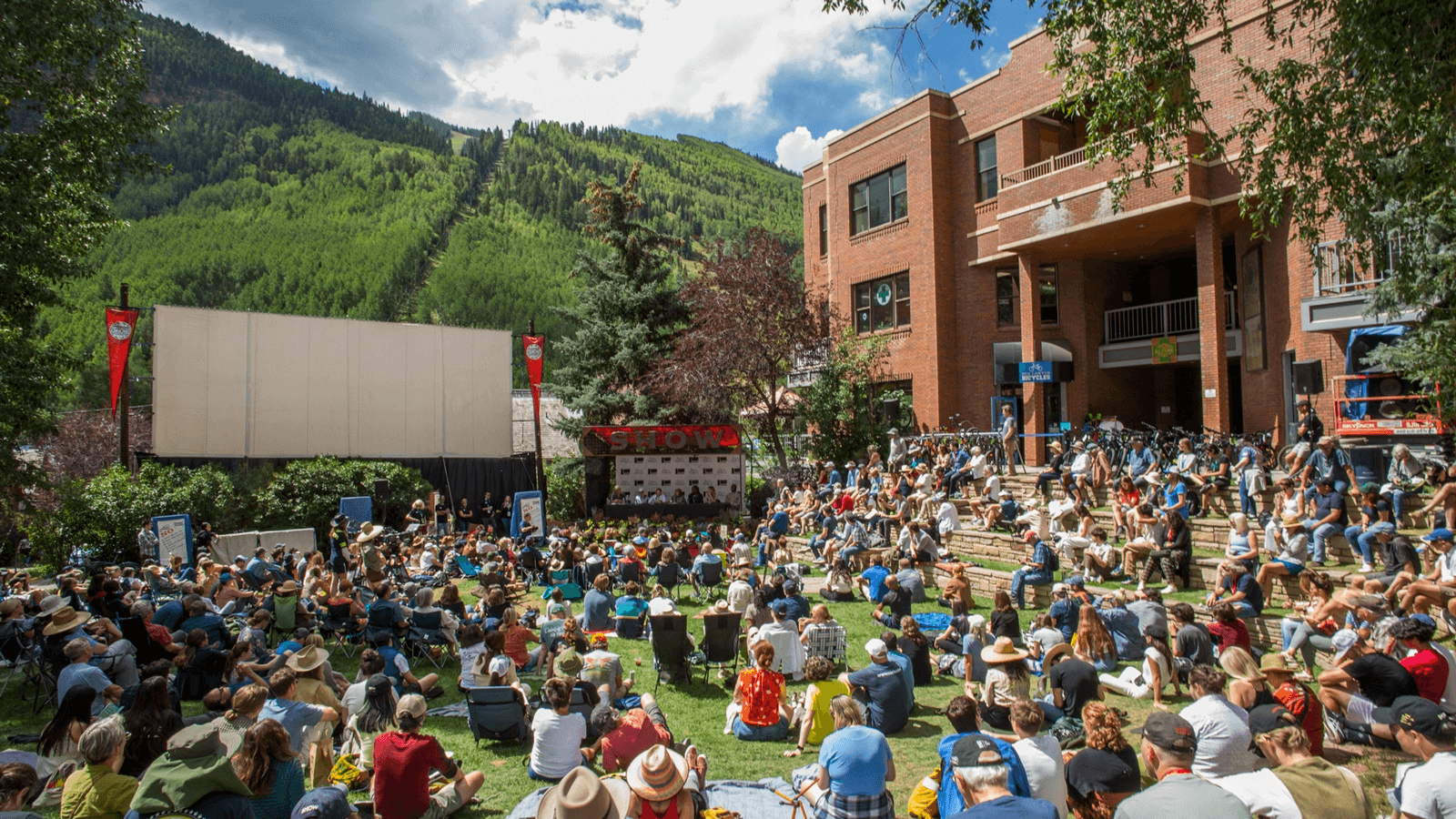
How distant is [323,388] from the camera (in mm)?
27797

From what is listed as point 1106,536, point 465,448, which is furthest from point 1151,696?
point 465,448

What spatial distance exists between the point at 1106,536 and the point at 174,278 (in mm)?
123945

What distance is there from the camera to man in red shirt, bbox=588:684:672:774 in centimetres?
621

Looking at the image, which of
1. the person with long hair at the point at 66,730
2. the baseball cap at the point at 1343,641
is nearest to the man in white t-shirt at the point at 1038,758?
the baseball cap at the point at 1343,641

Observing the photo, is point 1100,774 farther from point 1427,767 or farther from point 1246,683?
point 1246,683

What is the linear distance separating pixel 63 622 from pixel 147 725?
438cm

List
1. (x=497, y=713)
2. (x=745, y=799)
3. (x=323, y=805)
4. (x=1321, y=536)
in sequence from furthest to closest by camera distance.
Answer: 1. (x=1321, y=536)
2. (x=497, y=713)
3. (x=745, y=799)
4. (x=323, y=805)

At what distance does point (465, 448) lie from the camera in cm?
3031

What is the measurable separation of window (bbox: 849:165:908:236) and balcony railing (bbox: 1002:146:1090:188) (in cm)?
375

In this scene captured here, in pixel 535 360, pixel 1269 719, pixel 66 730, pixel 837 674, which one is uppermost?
pixel 535 360

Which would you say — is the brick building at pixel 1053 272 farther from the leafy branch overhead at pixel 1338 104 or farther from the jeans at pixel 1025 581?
the jeans at pixel 1025 581

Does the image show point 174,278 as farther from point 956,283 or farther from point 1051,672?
point 1051,672

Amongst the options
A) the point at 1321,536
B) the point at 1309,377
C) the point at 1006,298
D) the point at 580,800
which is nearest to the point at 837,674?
the point at 580,800

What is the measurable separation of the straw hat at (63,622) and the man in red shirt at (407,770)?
5.50 m
